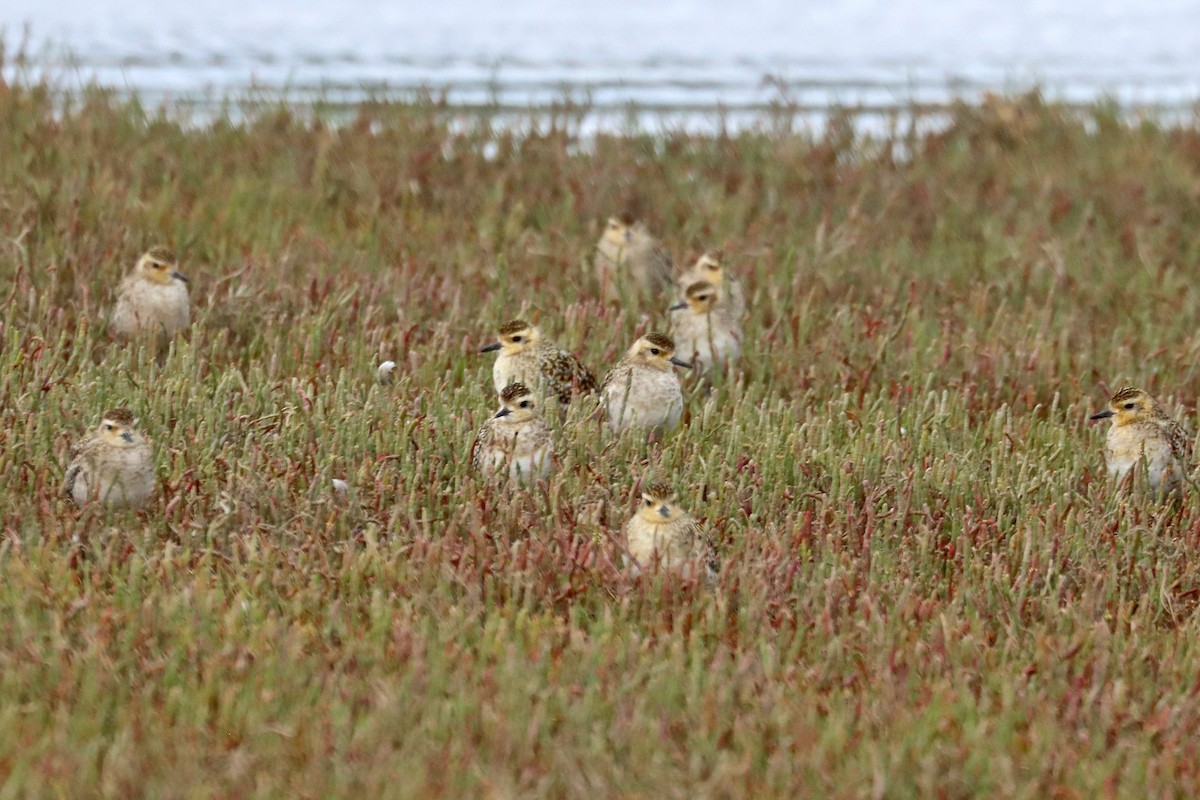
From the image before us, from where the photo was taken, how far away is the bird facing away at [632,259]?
39.2 ft

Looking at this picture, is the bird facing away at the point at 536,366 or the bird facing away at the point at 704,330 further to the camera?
the bird facing away at the point at 704,330

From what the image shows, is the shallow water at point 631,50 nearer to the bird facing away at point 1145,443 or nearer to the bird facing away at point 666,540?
the bird facing away at point 1145,443

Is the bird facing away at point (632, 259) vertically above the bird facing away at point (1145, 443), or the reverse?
the bird facing away at point (632, 259)

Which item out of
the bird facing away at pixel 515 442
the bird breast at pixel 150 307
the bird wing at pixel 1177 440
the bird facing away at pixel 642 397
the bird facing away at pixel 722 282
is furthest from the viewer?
the bird facing away at pixel 722 282

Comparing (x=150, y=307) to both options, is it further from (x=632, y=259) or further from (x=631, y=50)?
(x=631, y=50)

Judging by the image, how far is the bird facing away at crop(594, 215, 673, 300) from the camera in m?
11.9

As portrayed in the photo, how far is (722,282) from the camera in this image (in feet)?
36.4

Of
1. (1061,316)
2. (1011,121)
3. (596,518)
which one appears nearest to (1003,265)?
(1061,316)

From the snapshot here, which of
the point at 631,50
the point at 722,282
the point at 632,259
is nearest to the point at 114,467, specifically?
the point at 722,282

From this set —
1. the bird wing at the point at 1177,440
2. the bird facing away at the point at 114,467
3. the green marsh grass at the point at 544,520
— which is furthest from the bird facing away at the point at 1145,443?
the bird facing away at the point at 114,467

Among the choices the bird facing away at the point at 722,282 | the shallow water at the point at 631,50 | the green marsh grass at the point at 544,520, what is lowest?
the green marsh grass at the point at 544,520

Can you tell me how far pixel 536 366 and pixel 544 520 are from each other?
6.28 feet

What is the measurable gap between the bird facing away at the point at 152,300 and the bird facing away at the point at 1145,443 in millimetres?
5271

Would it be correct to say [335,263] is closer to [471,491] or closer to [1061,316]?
[471,491]
